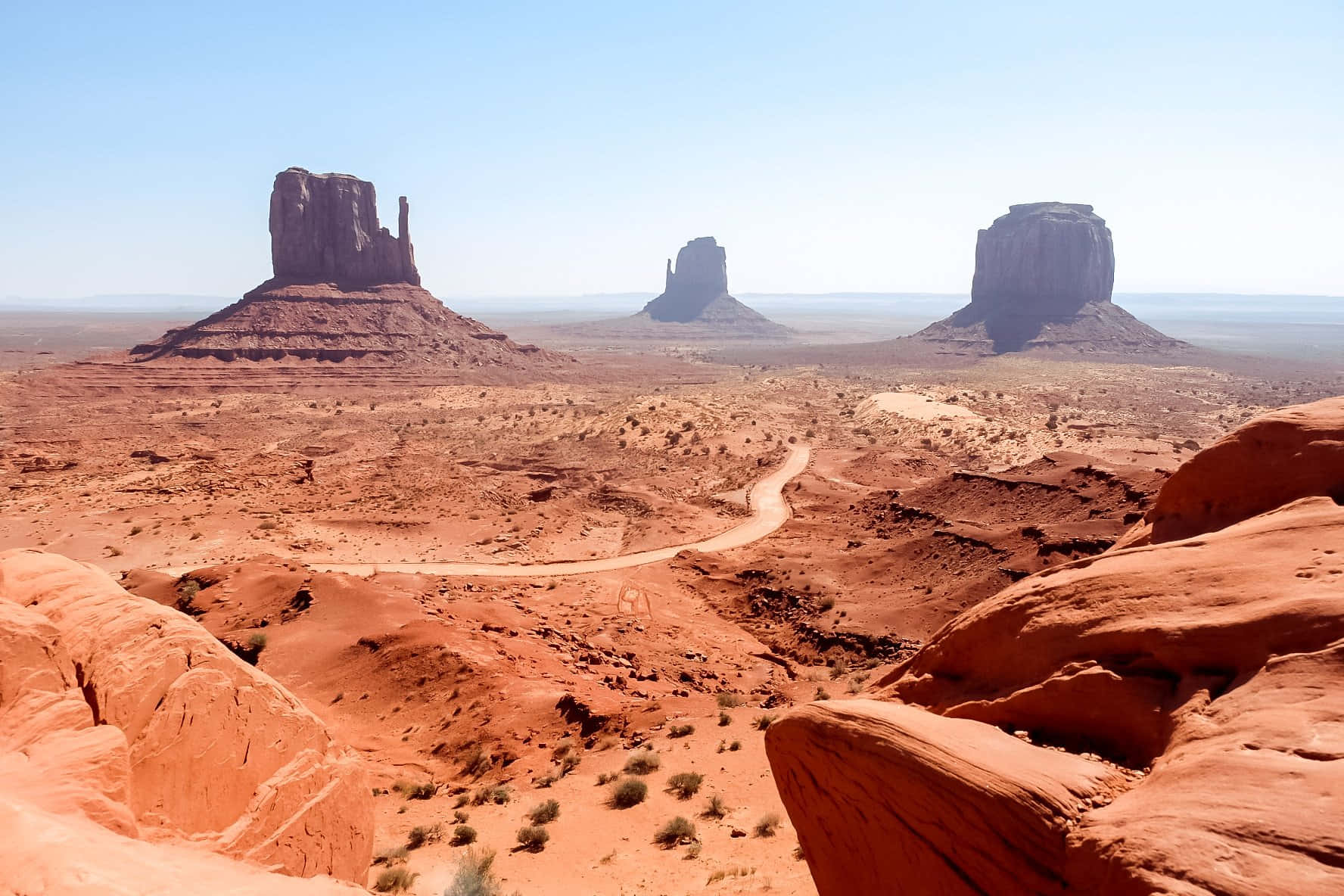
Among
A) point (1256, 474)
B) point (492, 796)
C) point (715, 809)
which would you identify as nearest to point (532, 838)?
point (492, 796)

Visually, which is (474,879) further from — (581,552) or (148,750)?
(581,552)

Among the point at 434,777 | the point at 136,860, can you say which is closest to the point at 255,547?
the point at 434,777

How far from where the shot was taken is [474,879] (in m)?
9.96

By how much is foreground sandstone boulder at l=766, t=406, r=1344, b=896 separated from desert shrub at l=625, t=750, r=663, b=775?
19.8 feet

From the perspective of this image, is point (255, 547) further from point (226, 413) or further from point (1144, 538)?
point (226, 413)

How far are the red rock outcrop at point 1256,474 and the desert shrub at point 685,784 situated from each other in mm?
8023

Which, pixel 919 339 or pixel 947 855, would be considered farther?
pixel 919 339

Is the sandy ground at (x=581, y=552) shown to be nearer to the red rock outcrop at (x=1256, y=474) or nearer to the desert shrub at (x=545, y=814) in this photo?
the desert shrub at (x=545, y=814)

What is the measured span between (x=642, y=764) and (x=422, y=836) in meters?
4.04

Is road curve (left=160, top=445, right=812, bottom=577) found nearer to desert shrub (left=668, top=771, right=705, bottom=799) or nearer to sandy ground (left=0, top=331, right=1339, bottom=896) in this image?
sandy ground (left=0, top=331, right=1339, bottom=896)

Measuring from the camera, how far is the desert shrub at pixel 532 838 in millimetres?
11695

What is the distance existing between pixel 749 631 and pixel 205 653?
53.8ft

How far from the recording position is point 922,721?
730cm

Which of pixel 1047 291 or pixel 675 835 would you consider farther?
pixel 1047 291
